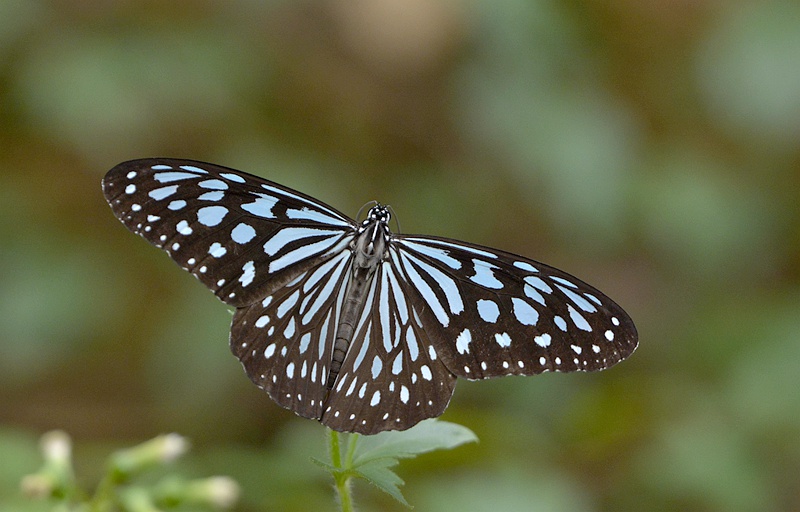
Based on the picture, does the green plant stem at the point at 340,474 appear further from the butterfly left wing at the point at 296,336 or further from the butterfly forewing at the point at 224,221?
the butterfly forewing at the point at 224,221

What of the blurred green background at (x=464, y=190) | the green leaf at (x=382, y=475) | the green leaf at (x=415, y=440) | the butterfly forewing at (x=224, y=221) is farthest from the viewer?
the blurred green background at (x=464, y=190)

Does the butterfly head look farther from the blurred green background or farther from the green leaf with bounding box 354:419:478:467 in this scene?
the blurred green background

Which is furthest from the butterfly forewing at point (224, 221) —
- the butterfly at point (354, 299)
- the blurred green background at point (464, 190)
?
the blurred green background at point (464, 190)

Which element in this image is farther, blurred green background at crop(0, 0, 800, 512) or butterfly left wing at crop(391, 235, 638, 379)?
blurred green background at crop(0, 0, 800, 512)

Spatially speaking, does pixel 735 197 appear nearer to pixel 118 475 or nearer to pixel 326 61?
pixel 326 61

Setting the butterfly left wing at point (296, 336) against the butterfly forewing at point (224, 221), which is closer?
the butterfly left wing at point (296, 336)

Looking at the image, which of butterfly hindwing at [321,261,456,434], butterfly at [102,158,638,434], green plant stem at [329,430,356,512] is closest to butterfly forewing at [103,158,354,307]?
butterfly at [102,158,638,434]

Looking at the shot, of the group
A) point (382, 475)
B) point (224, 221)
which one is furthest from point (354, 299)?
point (382, 475)
